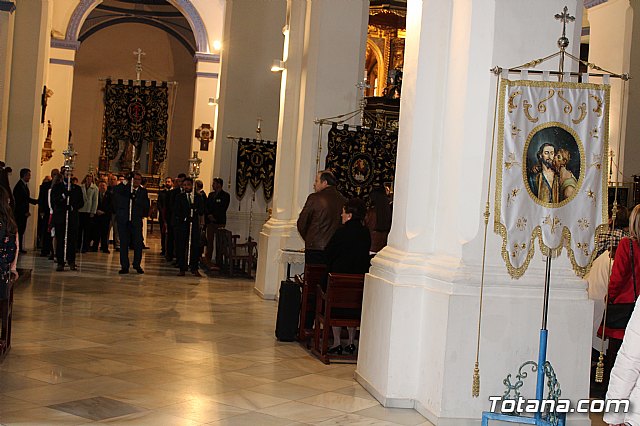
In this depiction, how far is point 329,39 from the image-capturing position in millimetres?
11453

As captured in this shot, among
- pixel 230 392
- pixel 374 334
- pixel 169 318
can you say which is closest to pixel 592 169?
pixel 374 334

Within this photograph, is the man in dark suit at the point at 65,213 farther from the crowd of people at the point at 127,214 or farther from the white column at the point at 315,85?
the white column at the point at 315,85

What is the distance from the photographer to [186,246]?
582 inches

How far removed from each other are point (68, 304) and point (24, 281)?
2.10 m

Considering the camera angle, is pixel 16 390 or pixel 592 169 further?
pixel 16 390

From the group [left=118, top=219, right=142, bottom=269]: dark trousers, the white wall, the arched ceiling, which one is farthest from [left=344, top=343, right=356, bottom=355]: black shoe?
the arched ceiling

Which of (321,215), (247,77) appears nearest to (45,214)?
(247,77)

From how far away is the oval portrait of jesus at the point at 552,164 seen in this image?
5.76 meters

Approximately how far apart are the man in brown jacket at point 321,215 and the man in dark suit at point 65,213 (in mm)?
5627

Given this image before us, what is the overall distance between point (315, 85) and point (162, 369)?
5.18 metres

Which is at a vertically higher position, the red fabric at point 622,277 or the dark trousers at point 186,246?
the red fabric at point 622,277

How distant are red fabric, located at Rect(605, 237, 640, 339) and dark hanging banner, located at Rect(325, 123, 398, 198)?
4447mm

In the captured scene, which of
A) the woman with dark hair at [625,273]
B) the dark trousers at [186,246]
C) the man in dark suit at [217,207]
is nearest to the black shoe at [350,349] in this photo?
the woman with dark hair at [625,273]

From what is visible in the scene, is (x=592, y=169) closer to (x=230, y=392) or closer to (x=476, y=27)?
(x=476, y=27)
